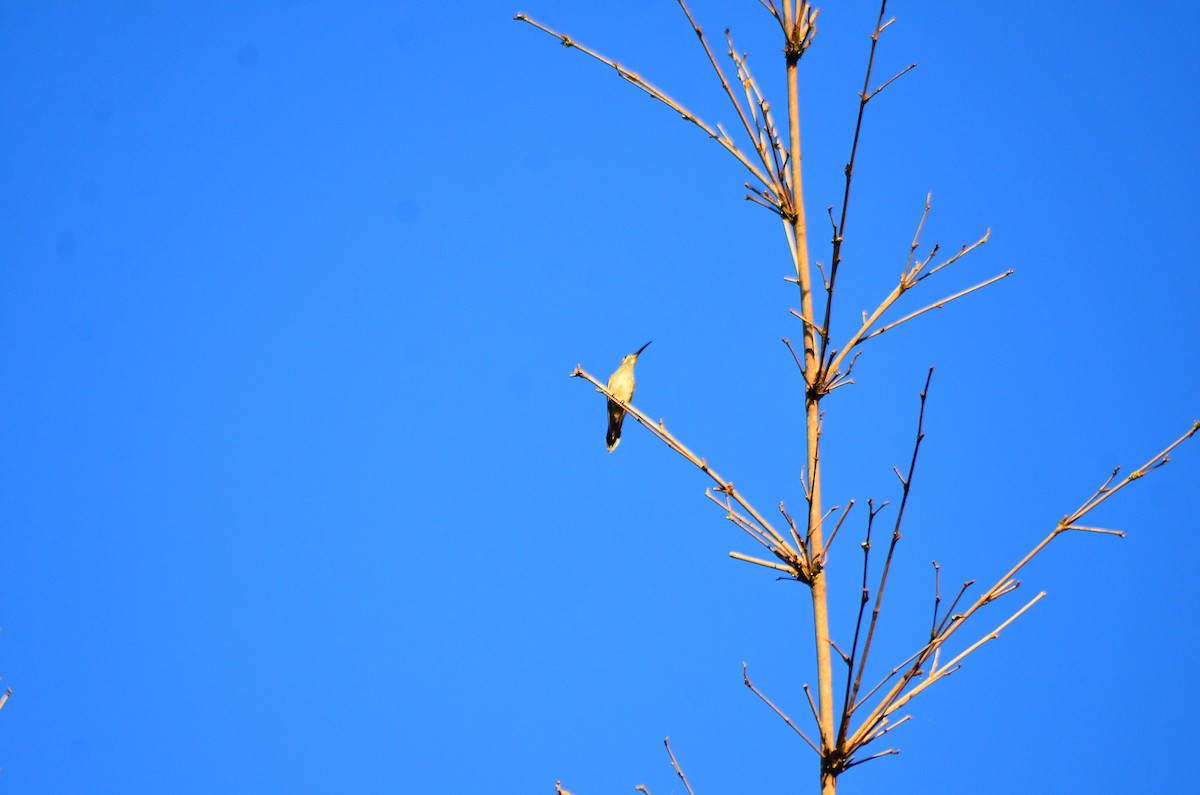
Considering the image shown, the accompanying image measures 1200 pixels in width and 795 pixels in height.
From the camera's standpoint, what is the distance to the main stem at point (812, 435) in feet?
6.64

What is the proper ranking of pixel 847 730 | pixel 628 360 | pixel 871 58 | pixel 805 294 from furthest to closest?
pixel 628 360 → pixel 805 294 → pixel 871 58 → pixel 847 730

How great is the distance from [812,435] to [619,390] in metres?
7.76

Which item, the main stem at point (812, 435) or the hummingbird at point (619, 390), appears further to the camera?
the hummingbird at point (619, 390)

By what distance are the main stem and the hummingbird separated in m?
7.14

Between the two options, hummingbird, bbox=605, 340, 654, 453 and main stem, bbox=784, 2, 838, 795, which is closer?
main stem, bbox=784, 2, 838, 795

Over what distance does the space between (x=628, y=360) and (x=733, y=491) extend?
26.8 ft

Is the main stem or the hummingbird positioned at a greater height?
the hummingbird

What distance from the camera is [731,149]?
2.43m

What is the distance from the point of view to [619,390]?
994 centimetres

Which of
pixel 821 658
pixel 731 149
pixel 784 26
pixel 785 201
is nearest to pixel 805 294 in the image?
pixel 785 201

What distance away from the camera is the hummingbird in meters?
9.56

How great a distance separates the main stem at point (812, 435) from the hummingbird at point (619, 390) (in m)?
7.14

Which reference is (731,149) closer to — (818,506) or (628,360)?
(818,506)

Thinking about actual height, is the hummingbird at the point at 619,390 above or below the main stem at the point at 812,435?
above
